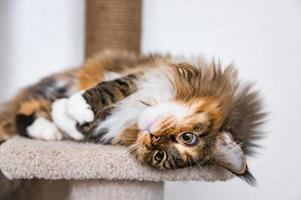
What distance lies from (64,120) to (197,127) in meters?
0.42

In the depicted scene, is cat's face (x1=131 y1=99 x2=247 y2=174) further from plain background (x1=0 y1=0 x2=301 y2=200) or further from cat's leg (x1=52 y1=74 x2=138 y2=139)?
plain background (x1=0 y1=0 x2=301 y2=200)

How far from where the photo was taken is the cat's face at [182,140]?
3.31 feet

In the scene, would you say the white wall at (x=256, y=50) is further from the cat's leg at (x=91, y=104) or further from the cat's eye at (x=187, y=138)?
the cat's eye at (x=187, y=138)

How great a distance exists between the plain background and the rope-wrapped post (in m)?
0.24

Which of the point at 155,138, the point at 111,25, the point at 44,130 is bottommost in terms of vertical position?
the point at 44,130

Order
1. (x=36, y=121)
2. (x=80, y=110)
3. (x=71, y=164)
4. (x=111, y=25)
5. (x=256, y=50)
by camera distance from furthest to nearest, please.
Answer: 1. (x=256, y=50)
2. (x=111, y=25)
3. (x=36, y=121)
4. (x=80, y=110)
5. (x=71, y=164)

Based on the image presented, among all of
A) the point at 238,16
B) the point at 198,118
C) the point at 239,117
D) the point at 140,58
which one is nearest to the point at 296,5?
the point at 238,16

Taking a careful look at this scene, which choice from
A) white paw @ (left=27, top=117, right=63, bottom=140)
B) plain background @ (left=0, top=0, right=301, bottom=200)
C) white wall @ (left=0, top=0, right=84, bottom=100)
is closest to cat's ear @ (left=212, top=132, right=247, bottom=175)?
white paw @ (left=27, top=117, right=63, bottom=140)

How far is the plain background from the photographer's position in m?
1.94

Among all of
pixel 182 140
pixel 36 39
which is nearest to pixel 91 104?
pixel 182 140

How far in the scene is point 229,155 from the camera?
989mm

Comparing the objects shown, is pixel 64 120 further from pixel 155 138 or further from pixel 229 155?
pixel 229 155

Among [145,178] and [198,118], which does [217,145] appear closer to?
[198,118]

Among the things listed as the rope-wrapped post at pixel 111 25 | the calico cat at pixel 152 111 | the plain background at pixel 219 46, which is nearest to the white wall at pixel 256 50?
the plain background at pixel 219 46
